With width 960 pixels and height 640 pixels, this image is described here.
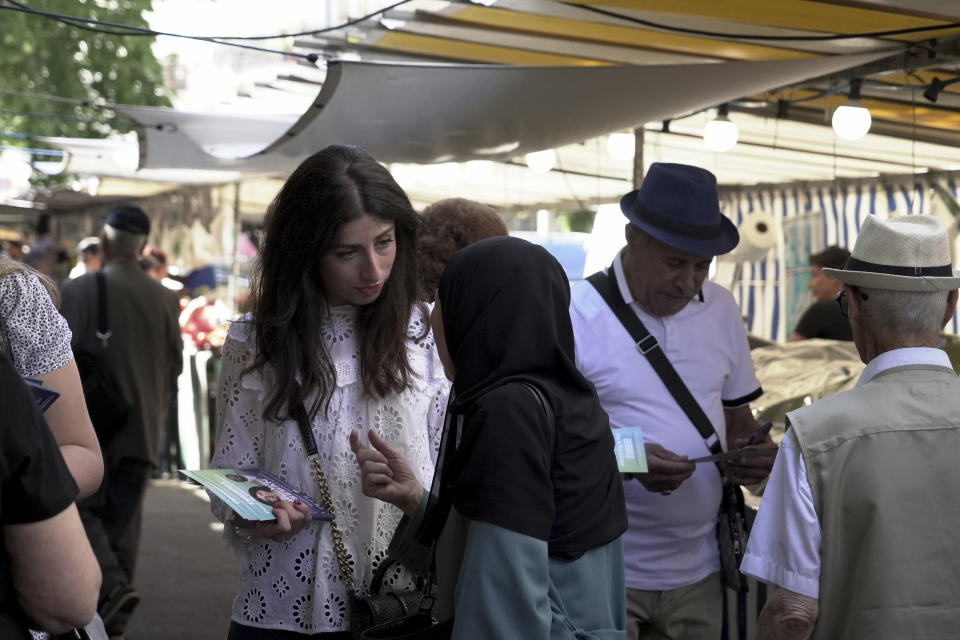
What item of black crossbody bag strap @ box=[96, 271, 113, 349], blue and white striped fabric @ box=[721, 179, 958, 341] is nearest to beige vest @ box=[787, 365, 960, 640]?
black crossbody bag strap @ box=[96, 271, 113, 349]

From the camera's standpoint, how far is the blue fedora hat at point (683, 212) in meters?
3.50

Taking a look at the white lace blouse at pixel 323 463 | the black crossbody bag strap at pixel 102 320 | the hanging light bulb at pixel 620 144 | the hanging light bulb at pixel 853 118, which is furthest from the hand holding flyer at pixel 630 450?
the hanging light bulb at pixel 620 144

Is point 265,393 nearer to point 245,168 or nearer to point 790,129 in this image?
point 245,168

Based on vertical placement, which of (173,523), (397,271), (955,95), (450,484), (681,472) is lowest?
(173,523)

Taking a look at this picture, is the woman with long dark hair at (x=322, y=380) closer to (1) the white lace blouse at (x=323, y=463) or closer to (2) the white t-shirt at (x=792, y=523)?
(1) the white lace blouse at (x=323, y=463)

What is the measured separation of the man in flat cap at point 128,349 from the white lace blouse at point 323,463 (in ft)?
11.4

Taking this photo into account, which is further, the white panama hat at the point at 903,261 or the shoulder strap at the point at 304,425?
the shoulder strap at the point at 304,425

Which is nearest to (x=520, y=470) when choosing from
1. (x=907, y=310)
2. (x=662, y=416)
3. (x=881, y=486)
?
(x=881, y=486)

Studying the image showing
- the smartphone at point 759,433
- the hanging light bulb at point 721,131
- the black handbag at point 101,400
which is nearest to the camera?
the smartphone at point 759,433

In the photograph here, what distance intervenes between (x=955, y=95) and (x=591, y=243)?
8.01ft

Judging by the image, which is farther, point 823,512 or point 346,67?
point 346,67

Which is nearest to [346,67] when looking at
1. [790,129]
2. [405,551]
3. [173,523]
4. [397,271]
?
[397,271]

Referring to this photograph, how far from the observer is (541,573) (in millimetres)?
2055

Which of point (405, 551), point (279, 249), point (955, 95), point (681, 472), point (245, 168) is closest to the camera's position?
point (405, 551)
